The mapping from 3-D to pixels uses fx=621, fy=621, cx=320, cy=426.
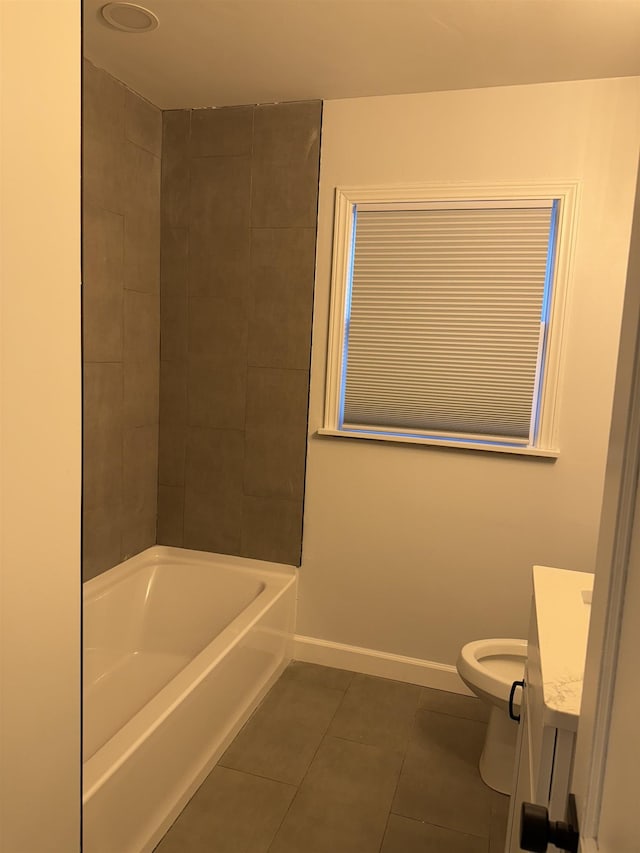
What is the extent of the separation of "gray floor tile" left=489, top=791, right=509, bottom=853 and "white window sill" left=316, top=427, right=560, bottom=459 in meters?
1.29

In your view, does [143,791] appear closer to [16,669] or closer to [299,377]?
[16,669]

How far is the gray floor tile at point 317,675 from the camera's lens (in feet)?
9.47

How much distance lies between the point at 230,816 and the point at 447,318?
6.75 feet

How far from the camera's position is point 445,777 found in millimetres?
2291

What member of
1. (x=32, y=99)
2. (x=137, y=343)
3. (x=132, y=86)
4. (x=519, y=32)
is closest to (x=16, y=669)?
(x=32, y=99)

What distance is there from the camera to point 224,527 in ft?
10.2

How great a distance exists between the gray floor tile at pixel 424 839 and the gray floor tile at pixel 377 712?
1.33ft

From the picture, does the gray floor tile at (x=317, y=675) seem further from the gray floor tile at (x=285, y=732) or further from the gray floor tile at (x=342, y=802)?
the gray floor tile at (x=342, y=802)

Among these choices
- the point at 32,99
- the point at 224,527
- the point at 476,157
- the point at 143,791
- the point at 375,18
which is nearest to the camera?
the point at 32,99

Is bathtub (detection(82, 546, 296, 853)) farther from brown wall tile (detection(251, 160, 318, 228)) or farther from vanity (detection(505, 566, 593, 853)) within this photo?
brown wall tile (detection(251, 160, 318, 228))

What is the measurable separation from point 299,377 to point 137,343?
77 cm

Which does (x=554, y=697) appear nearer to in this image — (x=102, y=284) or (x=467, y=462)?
(x=467, y=462)

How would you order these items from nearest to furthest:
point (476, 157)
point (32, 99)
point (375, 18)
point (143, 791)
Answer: point (32, 99), point (143, 791), point (375, 18), point (476, 157)

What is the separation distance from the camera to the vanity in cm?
96
